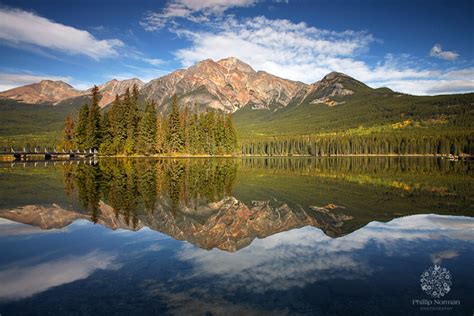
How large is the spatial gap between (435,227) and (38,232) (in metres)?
16.6

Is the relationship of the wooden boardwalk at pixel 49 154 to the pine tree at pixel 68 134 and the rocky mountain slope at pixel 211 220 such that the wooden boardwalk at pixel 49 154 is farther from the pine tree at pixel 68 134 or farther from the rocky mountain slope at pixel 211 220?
the rocky mountain slope at pixel 211 220

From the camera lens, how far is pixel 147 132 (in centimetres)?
9431

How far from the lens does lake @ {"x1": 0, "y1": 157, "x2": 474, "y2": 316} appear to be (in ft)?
22.8

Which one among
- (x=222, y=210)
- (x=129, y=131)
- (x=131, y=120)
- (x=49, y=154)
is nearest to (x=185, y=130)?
(x=131, y=120)

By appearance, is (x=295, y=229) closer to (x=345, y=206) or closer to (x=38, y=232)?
(x=345, y=206)

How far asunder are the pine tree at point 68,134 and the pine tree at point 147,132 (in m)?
20.8

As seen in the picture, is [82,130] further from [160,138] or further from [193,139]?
[193,139]

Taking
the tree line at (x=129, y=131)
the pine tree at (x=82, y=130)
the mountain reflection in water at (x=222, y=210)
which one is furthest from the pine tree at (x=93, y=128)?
the mountain reflection in water at (x=222, y=210)

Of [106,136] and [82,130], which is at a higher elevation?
[82,130]

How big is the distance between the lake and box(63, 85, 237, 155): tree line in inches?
2883

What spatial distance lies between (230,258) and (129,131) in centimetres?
8611

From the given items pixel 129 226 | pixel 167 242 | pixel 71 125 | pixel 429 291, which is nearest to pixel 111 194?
pixel 129 226

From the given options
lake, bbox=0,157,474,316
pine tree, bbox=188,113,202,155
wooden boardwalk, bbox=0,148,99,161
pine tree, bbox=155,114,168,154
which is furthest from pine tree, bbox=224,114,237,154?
lake, bbox=0,157,474,316

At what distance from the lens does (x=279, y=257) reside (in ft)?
33.7
